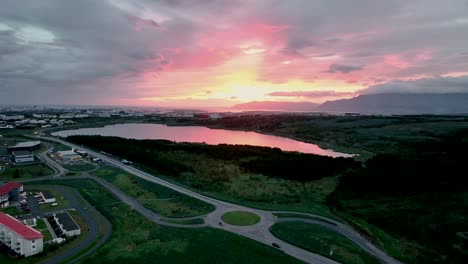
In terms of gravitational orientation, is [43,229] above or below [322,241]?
below

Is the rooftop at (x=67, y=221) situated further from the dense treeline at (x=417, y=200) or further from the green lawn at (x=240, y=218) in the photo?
the dense treeline at (x=417, y=200)

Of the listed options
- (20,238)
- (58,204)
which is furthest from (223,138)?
(20,238)

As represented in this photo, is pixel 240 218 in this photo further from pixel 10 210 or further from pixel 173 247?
pixel 10 210

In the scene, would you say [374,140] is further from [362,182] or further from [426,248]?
[426,248]

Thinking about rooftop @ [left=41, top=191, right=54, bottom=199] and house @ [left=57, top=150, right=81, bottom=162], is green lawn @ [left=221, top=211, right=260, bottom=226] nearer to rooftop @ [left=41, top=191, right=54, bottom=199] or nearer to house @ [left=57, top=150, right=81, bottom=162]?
rooftop @ [left=41, top=191, right=54, bottom=199]

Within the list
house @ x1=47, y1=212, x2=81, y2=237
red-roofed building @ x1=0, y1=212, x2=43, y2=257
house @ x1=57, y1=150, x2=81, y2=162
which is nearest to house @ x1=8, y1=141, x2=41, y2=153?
house @ x1=57, y1=150, x2=81, y2=162

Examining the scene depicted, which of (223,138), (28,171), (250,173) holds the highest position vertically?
(223,138)
